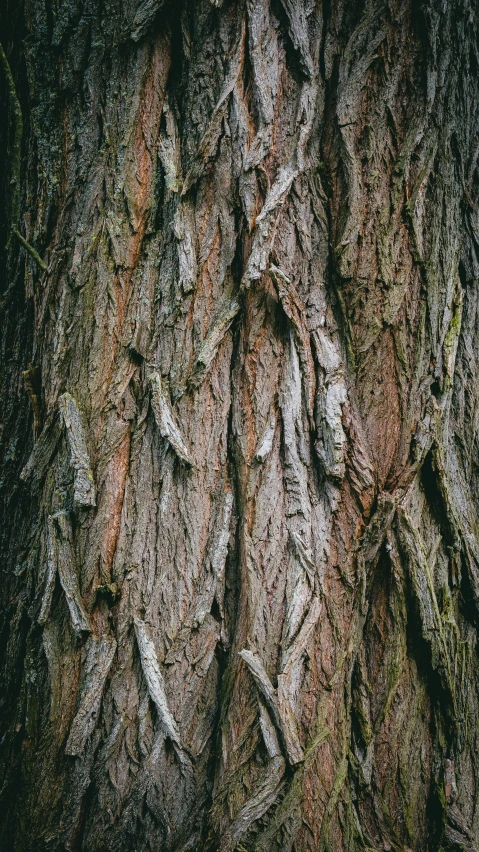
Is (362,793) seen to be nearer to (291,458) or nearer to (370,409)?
(291,458)

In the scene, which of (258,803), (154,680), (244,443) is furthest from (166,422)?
(258,803)

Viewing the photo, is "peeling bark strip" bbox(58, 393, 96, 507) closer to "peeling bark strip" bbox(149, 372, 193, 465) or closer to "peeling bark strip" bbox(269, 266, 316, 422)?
"peeling bark strip" bbox(149, 372, 193, 465)

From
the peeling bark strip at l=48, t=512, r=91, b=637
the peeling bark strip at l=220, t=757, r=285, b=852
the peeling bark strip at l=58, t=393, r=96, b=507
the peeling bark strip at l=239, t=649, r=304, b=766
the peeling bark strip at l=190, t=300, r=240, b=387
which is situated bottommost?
the peeling bark strip at l=220, t=757, r=285, b=852

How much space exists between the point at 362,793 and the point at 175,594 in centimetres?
71

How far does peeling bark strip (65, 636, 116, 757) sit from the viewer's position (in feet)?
5.11

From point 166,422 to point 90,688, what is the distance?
70 cm

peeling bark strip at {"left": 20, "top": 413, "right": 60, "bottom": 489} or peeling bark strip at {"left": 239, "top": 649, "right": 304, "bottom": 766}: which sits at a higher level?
peeling bark strip at {"left": 20, "top": 413, "right": 60, "bottom": 489}

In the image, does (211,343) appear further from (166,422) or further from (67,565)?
(67,565)

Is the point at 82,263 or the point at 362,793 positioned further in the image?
the point at 82,263

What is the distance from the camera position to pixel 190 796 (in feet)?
5.09

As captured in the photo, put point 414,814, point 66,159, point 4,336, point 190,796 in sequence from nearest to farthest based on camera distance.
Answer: point 190,796 < point 414,814 < point 66,159 < point 4,336

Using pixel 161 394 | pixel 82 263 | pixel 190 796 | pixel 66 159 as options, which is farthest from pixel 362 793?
pixel 66 159

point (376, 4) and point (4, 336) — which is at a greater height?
point (376, 4)

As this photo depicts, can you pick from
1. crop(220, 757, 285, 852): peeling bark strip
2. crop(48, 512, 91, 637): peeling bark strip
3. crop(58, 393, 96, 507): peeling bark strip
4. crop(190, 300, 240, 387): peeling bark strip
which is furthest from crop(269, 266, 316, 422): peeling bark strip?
crop(220, 757, 285, 852): peeling bark strip
